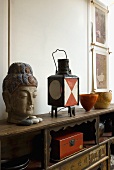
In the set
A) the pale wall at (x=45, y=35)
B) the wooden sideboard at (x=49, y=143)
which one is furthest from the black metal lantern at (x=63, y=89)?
the pale wall at (x=45, y=35)

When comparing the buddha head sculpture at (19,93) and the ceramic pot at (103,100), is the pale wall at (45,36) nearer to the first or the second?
the buddha head sculpture at (19,93)

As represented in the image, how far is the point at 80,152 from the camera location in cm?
145

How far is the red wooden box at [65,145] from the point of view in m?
1.31

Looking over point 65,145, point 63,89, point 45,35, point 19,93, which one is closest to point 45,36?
point 45,35

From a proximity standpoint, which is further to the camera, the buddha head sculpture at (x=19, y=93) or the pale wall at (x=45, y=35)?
the pale wall at (x=45, y=35)

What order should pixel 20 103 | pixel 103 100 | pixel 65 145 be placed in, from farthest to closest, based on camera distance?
1. pixel 103 100
2. pixel 65 145
3. pixel 20 103

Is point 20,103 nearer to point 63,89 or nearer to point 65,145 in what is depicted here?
point 63,89

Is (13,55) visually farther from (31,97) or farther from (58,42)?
(58,42)

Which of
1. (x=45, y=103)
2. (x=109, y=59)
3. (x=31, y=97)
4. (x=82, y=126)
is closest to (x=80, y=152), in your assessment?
(x=82, y=126)

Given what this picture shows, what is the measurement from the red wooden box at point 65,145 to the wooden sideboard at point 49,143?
33mm

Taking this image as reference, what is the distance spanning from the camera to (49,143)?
120 cm

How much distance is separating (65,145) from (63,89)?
0.38 metres

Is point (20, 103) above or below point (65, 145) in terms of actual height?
above

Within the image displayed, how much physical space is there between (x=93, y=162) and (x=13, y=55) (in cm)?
103
